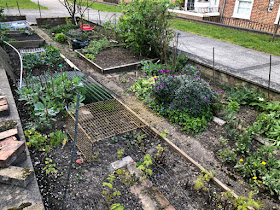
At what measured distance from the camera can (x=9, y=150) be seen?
2594mm

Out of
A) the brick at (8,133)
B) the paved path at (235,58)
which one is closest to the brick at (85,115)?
the brick at (8,133)

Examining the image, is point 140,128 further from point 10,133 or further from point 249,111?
point 249,111

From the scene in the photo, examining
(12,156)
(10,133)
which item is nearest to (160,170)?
(12,156)

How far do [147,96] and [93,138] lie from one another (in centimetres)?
179

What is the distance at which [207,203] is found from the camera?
2.68 m

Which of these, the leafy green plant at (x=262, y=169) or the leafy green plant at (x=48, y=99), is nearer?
the leafy green plant at (x=262, y=169)

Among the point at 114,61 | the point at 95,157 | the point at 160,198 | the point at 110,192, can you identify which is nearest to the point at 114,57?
the point at 114,61

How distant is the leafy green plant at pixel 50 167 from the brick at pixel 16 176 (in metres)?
0.41

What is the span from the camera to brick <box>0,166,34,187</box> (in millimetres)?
2357

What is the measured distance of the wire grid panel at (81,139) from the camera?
3324 millimetres

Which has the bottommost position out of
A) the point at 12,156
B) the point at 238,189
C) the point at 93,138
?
the point at 238,189

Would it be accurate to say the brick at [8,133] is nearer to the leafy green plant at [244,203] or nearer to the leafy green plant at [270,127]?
the leafy green plant at [244,203]

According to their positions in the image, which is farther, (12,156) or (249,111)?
(249,111)

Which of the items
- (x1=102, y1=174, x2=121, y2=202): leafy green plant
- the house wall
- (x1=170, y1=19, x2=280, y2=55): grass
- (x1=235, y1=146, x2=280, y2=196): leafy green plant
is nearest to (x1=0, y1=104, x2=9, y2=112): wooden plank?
(x1=102, y1=174, x2=121, y2=202): leafy green plant
